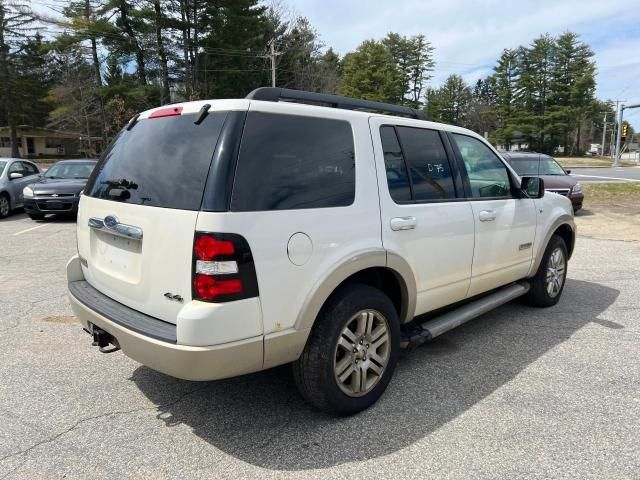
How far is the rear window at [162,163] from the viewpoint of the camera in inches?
98.5

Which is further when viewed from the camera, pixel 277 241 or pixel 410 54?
pixel 410 54

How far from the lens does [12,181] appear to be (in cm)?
1231

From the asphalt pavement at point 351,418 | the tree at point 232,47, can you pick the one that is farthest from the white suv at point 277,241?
the tree at point 232,47

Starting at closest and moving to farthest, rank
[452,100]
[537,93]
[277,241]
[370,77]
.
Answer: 1. [277,241]
2. [370,77]
3. [537,93]
4. [452,100]

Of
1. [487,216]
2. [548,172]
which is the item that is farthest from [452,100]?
[487,216]

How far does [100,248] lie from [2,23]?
57.2m

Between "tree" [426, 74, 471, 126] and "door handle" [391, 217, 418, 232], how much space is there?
279 ft

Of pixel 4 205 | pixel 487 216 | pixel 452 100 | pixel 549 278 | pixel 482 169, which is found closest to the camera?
pixel 487 216

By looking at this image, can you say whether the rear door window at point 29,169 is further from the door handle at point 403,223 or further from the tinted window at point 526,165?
the tinted window at point 526,165

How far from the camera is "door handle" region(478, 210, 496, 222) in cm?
389

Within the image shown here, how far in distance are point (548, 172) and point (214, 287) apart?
12691 mm

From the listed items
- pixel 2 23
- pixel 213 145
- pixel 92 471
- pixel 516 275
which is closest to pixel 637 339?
pixel 516 275

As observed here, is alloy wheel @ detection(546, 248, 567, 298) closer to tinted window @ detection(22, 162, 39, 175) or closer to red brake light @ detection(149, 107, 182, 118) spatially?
red brake light @ detection(149, 107, 182, 118)

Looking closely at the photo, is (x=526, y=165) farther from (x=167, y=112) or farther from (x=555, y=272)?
(x=167, y=112)
